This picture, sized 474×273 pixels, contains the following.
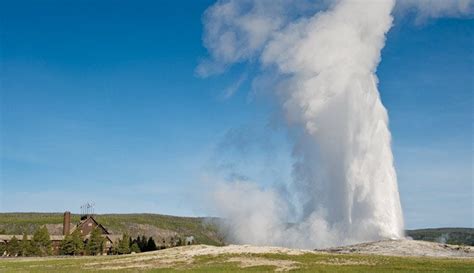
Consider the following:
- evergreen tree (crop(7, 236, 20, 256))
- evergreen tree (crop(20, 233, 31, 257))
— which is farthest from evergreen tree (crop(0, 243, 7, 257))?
evergreen tree (crop(20, 233, 31, 257))

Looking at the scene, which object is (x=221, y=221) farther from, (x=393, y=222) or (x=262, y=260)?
(x=262, y=260)

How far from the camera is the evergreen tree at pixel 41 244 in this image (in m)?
108

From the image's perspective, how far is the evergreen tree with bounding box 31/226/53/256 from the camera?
108 meters

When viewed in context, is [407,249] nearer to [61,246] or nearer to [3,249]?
[61,246]

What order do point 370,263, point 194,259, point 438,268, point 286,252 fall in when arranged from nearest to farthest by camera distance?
point 438,268 < point 370,263 < point 194,259 < point 286,252

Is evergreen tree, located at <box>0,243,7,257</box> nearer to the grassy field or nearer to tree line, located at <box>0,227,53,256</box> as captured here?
tree line, located at <box>0,227,53,256</box>

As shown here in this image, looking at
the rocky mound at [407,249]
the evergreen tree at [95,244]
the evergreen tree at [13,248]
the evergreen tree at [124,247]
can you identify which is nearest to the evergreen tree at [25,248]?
the evergreen tree at [13,248]

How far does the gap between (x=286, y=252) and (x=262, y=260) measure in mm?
8678

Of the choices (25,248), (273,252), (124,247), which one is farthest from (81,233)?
(273,252)

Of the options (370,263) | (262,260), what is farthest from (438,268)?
(262,260)

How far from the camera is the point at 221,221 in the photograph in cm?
14388

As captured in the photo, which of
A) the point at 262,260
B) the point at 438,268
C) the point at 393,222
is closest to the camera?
the point at 438,268

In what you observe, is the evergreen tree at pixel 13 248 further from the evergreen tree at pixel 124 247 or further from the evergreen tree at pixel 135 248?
the evergreen tree at pixel 135 248

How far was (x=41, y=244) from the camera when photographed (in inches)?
4444
